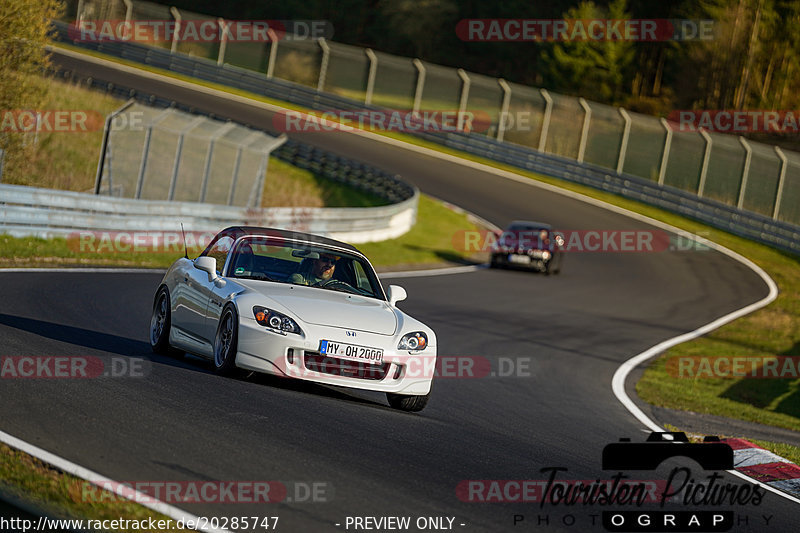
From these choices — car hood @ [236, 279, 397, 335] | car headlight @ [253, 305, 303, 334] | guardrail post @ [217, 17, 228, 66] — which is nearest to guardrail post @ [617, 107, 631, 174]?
guardrail post @ [217, 17, 228, 66]

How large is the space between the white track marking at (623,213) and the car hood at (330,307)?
3.28 m

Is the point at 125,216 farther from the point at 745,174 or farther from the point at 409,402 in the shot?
the point at 745,174

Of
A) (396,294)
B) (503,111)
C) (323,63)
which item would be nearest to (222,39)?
(323,63)

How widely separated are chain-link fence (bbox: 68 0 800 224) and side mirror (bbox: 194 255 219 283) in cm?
3522

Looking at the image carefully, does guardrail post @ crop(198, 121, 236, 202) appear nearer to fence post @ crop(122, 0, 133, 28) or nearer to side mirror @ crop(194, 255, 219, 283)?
side mirror @ crop(194, 255, 219, 283)

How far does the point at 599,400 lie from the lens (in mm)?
14109

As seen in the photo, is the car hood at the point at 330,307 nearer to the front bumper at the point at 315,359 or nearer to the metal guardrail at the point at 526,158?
the front bumper at the point at 315,359

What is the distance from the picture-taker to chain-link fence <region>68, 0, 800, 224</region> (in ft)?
138

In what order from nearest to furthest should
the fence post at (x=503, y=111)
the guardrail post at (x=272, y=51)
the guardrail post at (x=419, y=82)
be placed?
1. the fence post at (x=503, y=111)
2. the guardrail post at (x=419, y=82)
3. the guardrail post at (x=272, y=51)

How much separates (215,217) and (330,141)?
22.4 metres

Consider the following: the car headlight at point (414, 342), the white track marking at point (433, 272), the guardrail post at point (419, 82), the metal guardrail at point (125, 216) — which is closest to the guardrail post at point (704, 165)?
the guardrail post at point (419, 82)

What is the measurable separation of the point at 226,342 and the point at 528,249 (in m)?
20.8

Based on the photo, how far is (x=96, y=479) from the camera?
18.8ft

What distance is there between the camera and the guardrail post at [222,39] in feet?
173
